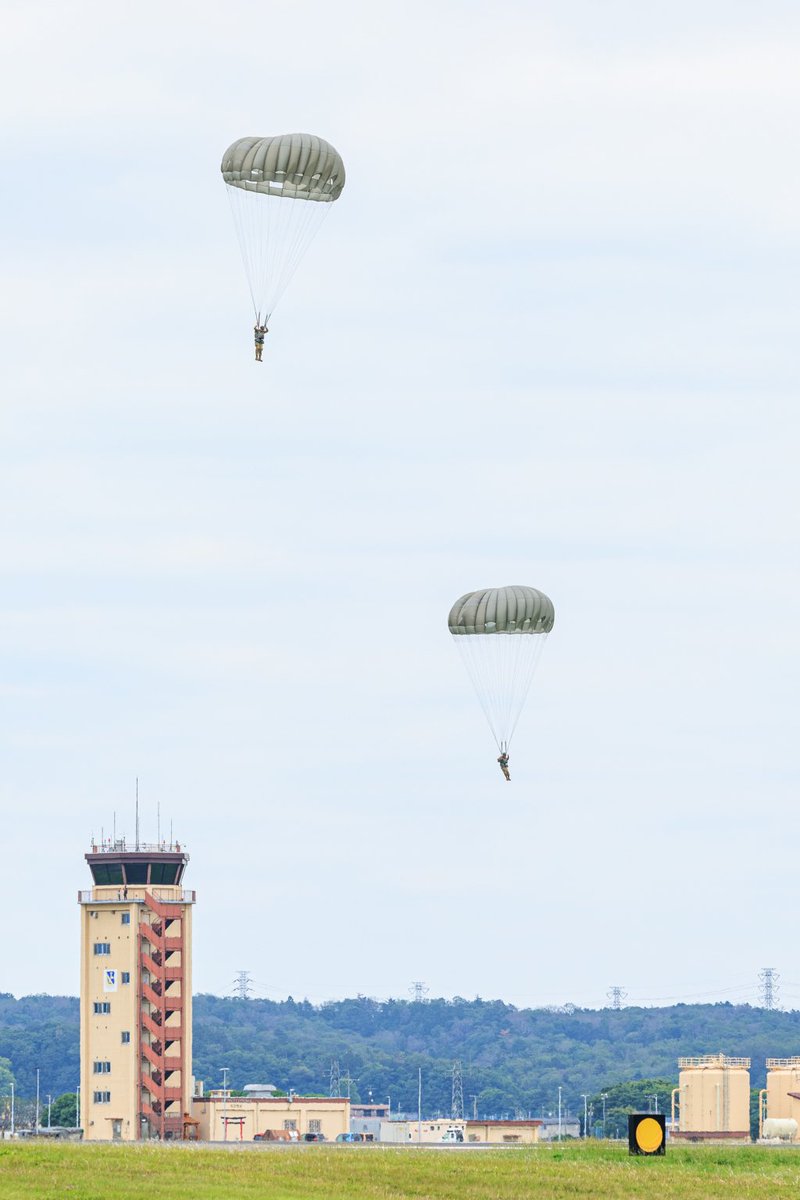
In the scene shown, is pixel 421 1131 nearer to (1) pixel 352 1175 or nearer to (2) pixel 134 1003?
(2) pixel 134 1003

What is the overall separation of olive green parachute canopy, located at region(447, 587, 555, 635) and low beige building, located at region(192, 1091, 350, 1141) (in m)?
66.7

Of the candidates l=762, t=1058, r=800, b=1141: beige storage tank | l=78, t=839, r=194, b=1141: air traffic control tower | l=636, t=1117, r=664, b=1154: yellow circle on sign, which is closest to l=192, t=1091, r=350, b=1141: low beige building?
l=78, t=839, r=194, b=1141: air traffic control tower

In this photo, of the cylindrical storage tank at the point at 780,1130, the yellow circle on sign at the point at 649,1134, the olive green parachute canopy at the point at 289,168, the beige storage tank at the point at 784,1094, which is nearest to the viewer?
the yellow circle on sign at the point at 649,1134

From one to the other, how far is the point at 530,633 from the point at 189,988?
237 ft

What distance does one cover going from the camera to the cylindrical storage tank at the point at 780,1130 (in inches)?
5246

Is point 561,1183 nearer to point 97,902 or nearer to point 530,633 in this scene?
point 530,633

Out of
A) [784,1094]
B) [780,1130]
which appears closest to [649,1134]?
[780,1130]

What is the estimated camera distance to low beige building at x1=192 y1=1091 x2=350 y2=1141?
15862cm

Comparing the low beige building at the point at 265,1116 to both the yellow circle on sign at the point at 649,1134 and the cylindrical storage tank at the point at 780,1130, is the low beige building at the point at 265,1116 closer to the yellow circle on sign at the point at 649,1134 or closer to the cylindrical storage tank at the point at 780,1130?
the cylindrical storage tank at the point at 780,1130

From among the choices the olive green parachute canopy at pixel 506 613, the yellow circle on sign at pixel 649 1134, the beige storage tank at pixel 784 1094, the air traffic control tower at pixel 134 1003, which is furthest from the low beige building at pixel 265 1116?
the yellow circle on sign at pixel 649 1134

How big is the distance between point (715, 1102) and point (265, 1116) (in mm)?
33386

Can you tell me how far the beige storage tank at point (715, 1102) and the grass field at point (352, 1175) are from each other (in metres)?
58.8

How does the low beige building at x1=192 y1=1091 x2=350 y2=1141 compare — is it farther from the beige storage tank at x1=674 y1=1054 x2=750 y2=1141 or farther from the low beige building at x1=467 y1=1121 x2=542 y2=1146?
the beige storage tank at x1=674 y1=1054 x2=750 y2=1141

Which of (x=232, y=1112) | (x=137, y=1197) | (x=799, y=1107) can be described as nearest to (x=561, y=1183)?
(x=137, y=1197)
